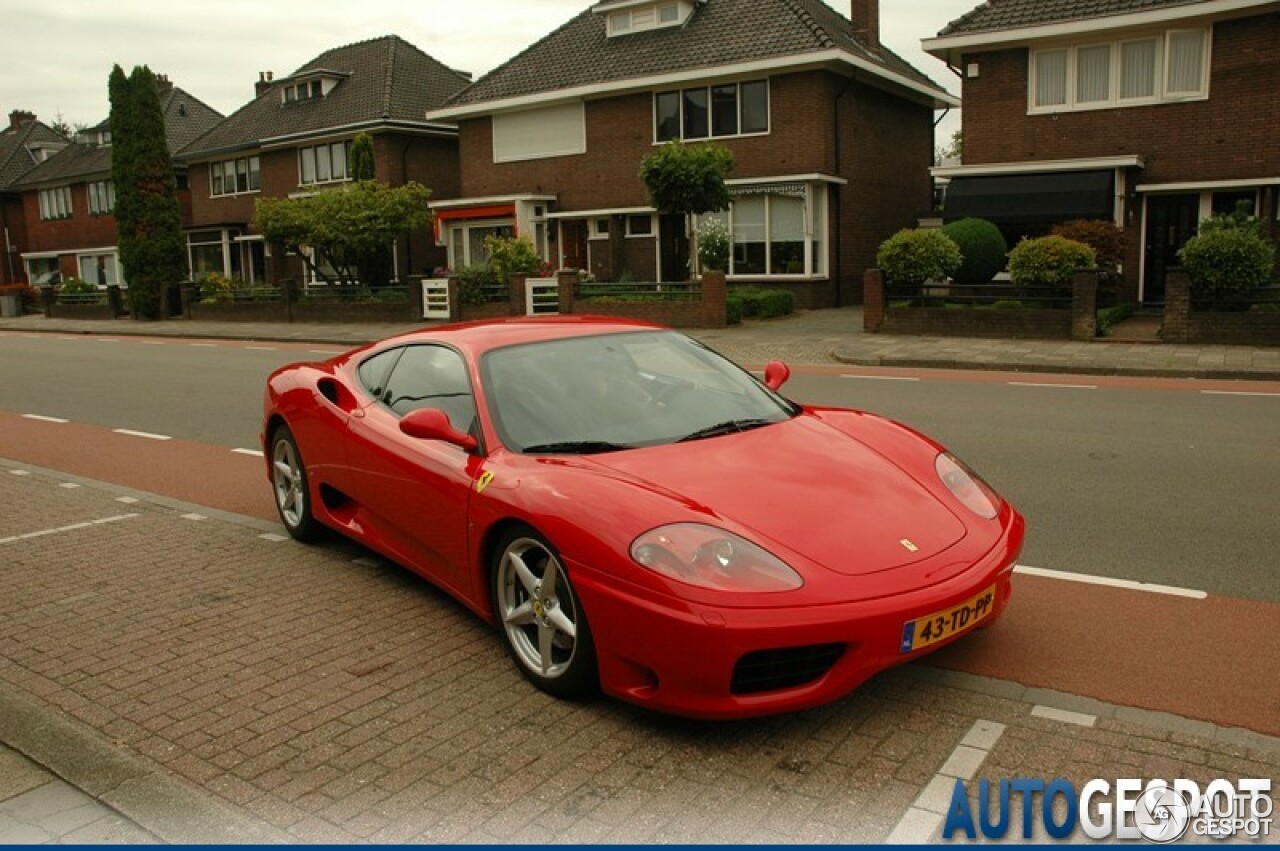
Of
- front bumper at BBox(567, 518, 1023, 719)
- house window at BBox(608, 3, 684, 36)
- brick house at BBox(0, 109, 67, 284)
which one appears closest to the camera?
front bumper at BBox(567, 518, 1023, 719)

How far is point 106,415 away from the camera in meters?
13.0

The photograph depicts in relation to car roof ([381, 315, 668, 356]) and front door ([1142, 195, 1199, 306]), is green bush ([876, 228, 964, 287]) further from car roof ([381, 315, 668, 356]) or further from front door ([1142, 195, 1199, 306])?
car roof ([381, 315, 668, 356])

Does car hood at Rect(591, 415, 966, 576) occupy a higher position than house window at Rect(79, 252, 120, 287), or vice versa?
house window at Rect(79, 252, 120, 287)

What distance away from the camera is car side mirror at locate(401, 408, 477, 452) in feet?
15.4

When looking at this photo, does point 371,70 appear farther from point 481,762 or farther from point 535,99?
point 481,762

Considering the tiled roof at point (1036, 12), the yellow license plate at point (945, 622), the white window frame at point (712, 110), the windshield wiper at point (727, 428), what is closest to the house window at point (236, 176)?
the white window frame at point (712, 110)

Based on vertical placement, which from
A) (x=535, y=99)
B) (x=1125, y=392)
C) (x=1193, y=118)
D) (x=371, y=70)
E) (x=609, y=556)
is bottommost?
(x=1125, y=392)

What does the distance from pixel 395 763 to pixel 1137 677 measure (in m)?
2.72

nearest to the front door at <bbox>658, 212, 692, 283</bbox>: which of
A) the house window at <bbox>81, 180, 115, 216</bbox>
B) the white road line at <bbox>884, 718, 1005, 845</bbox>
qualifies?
the white road line at <bbox>884, 718, 1005, 845</bbox>

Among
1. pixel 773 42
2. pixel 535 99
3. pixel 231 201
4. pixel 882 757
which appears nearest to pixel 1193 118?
pixel 773 42

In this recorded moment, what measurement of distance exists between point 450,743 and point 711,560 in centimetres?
108

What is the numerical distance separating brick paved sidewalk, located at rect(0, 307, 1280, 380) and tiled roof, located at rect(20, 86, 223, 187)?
31634 millimetres

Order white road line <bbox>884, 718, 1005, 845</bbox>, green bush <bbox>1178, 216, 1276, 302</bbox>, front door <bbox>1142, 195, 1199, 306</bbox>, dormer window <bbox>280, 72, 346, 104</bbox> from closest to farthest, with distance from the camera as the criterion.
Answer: white road line <bbox>884, 718, 1005, 845</bbox> < green bush <bbox>1178, 216, 1276, 302</bbox> < front door <bbox>1142, 195, 1199, 306</bbox> < dormer window <bbox>280, 72, 346, 104</bbox>

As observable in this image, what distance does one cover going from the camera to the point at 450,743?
12.5 ft
